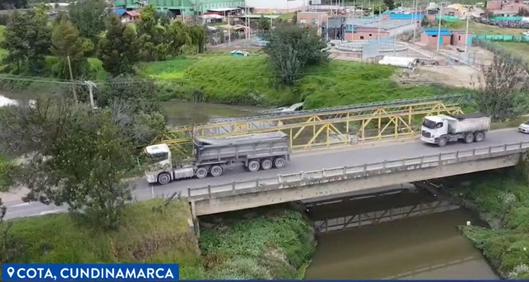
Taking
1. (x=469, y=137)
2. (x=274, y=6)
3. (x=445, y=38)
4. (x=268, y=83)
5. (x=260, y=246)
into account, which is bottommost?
(x=260, y=246)

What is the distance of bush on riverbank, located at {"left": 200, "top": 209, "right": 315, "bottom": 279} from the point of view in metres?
23.8

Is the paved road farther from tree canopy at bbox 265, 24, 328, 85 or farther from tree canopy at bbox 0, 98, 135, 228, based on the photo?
tree canopy at bbox 265, 24, 328, 85

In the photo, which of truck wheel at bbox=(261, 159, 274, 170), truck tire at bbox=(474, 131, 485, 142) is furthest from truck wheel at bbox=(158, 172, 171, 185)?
truck tire at bbox=(474, 131, 485, 142)

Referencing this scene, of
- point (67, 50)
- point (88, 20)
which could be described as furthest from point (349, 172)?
point (88, 20)

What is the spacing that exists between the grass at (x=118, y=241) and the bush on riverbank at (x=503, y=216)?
13.7 meters

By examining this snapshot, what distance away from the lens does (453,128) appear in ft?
112

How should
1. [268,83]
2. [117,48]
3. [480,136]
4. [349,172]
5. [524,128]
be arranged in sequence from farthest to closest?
[117,48] → [268,83] → [524,128] → [480,136] → [349,172]

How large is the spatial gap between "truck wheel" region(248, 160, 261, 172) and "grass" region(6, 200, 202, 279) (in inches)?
238

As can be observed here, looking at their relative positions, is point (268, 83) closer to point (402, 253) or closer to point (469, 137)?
point (469, 137)

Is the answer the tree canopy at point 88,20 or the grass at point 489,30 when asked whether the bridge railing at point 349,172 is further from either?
the grass at point 489,30

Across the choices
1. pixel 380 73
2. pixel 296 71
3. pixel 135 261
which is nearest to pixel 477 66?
pixel 380 73

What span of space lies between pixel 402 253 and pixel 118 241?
538 inches

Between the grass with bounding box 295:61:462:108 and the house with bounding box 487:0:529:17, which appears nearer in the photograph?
the grass with bounding box 295:61:462:108

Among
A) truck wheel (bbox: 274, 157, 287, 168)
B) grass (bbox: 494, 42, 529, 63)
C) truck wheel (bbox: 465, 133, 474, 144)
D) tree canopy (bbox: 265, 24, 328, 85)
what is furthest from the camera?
grass (bbox: 494, 42, 529, 63)
